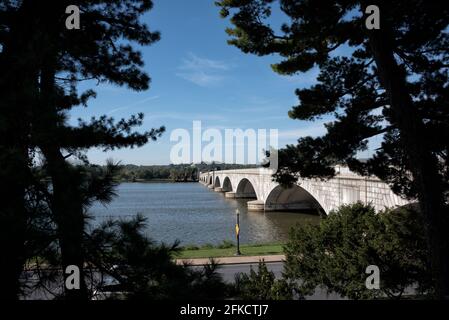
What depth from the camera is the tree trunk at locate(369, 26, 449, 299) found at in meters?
7.60

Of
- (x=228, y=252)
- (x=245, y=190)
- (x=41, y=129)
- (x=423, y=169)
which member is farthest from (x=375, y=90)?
(x=245, y=190)

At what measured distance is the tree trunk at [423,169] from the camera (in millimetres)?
7602

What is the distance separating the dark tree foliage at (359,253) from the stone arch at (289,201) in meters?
36.6

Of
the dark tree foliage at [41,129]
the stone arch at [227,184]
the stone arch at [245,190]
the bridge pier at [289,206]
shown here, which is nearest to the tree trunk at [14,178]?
the dark tree foliage at [41,129]

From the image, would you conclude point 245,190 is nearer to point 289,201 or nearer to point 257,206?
point 257,206

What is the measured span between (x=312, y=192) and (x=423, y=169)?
27.8 meters

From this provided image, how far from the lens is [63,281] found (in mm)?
3975

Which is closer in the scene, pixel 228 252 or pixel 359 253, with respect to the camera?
pixel 359 253

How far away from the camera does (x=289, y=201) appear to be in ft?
172

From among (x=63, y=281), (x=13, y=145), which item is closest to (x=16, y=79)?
(x=13, y=145)

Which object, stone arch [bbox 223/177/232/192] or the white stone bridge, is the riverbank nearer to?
the white stone bridge

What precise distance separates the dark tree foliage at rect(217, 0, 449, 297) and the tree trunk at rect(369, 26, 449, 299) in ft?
0.06

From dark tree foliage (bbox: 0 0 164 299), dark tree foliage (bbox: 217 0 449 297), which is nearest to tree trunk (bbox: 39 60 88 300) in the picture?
dark tree foliage (bbox: 0 0 164 299)
